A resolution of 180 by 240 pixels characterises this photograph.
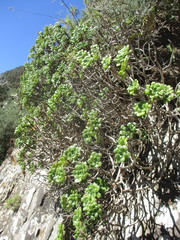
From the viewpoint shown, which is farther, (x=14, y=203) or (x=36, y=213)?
(x=14, y=203)

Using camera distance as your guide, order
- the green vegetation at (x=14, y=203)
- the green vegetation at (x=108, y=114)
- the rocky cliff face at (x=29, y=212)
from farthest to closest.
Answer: the green vegetation at (x=14, y=203), the rocky cliff face at (x=29, y=212), the green vegetation at (x=108, y=114)

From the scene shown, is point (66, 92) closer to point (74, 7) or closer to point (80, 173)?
point (80, 173)

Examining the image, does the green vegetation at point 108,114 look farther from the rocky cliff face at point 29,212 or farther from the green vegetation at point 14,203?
the green vegetation at point 14,203

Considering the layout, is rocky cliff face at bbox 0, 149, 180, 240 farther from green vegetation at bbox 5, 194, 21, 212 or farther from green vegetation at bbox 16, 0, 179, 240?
green vegetation at bbox 16, 0, 179, 240

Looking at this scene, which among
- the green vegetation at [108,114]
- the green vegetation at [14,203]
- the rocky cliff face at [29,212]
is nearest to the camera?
the green vegetation at [108,114]

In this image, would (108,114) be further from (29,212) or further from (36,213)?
(29,212)

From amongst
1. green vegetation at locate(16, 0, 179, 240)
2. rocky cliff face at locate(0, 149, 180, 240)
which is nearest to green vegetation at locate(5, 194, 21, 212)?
rocky cliff face at locate(0, 149, 180, 240)

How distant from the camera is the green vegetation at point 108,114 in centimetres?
216

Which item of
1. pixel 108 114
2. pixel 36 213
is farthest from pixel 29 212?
pixel 108 114

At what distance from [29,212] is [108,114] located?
10.5 ft

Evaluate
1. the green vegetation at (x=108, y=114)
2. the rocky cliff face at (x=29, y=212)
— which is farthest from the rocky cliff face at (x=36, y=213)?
the green vegetation at (x=108, y=114)

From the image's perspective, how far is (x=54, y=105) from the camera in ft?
11.6

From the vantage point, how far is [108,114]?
9.44 feet

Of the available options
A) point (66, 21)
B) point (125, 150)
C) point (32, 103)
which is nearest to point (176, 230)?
point (125, 150)
